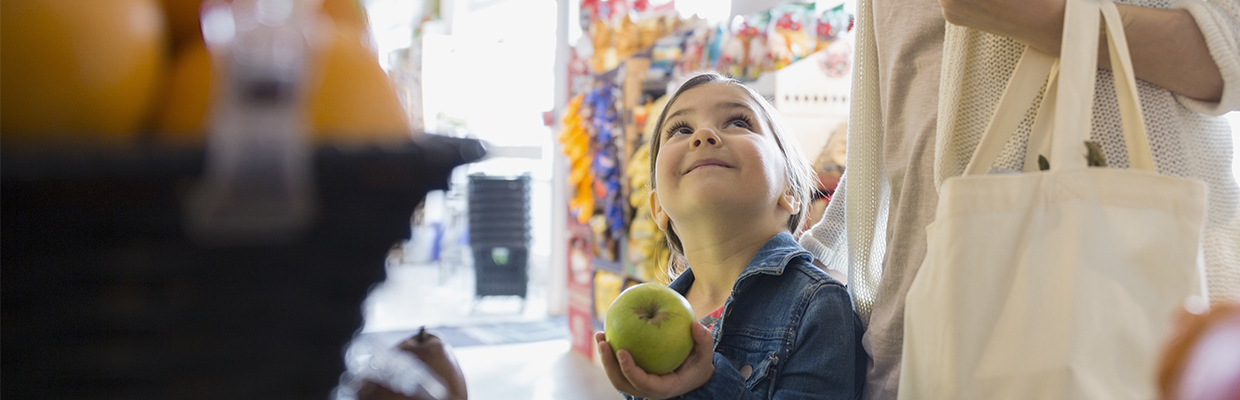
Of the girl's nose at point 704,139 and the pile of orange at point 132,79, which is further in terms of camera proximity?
the girl's nose at point 704,139

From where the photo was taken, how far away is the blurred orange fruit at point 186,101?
0.29 metres

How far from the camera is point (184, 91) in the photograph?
0.30m

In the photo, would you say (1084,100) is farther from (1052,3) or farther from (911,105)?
(911,105)

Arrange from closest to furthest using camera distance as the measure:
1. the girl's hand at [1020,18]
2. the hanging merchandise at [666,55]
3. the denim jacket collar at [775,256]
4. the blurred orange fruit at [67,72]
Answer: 1. the blurred orange fruit at [67,72]
2. the girl's hand at [1020,18]
3. the denim jacket collar at [775,256]
4. the hanging merchandise at [666,55]

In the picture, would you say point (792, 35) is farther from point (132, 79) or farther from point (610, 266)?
point (132, 79)

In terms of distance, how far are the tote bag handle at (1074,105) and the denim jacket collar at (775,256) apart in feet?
1.79

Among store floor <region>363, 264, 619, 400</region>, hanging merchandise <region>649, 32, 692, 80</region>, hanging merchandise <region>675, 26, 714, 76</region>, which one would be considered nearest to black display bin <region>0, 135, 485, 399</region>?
store floor <region>363, 264, 619, 400</region>

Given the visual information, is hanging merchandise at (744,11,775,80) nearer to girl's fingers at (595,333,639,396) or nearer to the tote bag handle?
girl's fingers at (595,333,639,396)

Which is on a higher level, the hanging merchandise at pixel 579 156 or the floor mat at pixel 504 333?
the hanging merchandise at pixel 579 156

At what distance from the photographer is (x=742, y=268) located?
5.04 feet

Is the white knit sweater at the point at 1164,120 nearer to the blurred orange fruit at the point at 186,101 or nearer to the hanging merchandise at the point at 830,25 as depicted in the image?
the blurred orange fruit at the point at 186,101

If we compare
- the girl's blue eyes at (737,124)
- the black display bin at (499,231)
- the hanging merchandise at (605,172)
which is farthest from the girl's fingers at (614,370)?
the black display bin at (499,231)

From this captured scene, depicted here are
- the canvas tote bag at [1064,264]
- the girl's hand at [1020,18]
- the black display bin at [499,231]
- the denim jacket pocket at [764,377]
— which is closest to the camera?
the canvas tote bag at [1064,264]

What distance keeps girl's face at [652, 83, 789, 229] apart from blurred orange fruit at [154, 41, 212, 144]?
1.19 metres
